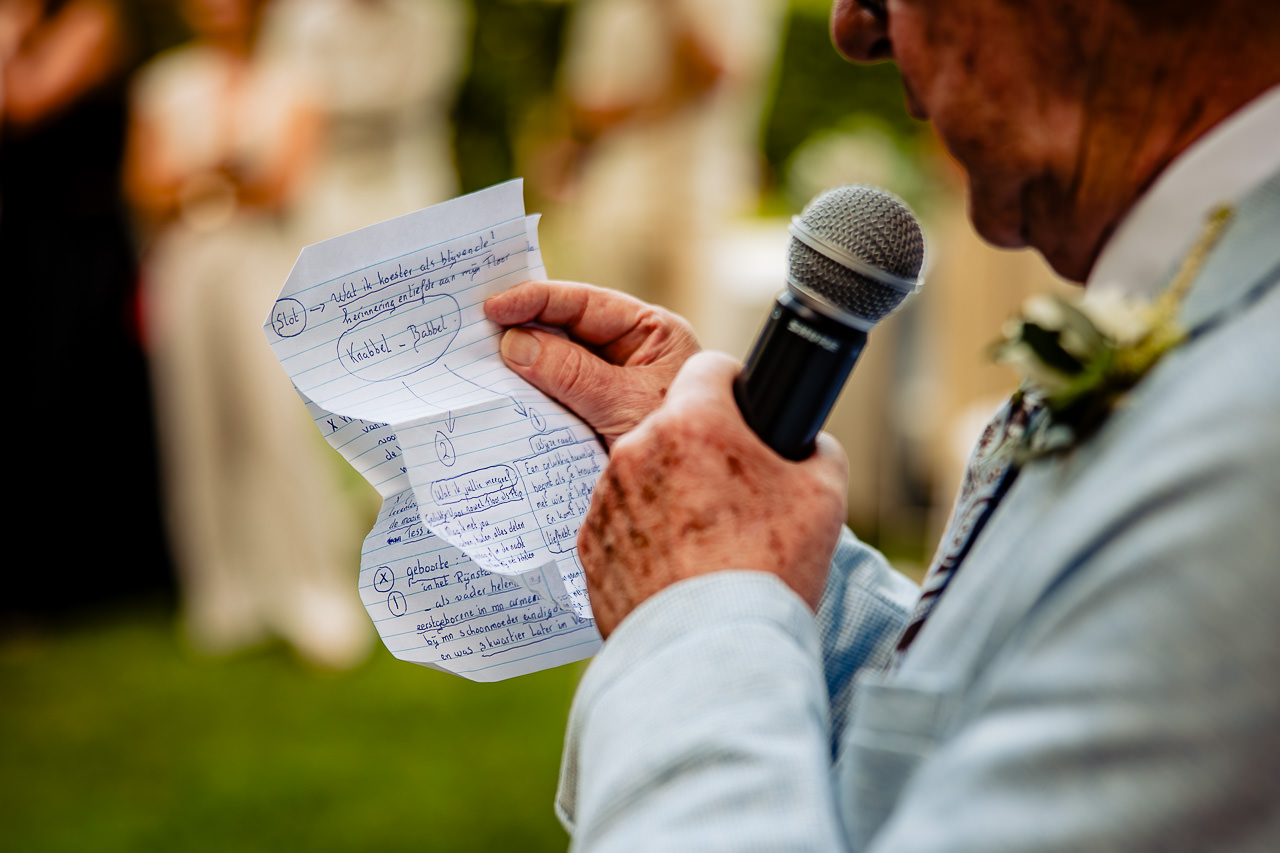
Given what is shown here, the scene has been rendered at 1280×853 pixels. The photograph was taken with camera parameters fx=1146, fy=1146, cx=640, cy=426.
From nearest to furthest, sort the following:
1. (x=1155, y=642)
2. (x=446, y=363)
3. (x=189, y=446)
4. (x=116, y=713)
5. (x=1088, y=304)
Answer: (x=1155, y=642), (x=1088, y=304), (x=446, y=363), (x=116, y=713), (x=189, y=446)

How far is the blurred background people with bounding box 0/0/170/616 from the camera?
3.85 metres

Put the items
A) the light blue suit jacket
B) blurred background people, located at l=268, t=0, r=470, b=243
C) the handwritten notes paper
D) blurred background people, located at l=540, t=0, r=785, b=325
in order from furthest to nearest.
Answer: blurred background people, located at l=268, t=0, r=470, b=243
blurred background people, located at l=540, t=0, r=785, b=325
the handwritten notes paper
the light blue suit jacket

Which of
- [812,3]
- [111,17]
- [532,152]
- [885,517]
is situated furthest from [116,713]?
[812,3]

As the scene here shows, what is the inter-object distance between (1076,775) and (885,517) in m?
4.25

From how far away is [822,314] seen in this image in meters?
0.79

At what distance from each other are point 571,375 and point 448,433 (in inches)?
4.7

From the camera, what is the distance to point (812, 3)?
7.38m

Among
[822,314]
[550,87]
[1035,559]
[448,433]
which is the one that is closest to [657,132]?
[448,433]

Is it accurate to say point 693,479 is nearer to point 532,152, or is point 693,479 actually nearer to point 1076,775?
point 1076,775

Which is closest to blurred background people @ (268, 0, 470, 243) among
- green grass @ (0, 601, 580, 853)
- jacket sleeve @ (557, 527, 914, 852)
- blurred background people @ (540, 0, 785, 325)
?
blurred background people @ (540, 0, 785, 325)

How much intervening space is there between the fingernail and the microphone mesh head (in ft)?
0.84

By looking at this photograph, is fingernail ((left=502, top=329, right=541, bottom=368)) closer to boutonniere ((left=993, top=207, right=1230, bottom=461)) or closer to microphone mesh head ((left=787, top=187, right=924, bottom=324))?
microphone mesh head ((left=787, top=187, right=924, bottom=324))

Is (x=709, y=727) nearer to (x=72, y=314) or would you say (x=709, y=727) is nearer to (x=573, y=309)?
(x=573, y=309)

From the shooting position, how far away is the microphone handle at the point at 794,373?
780mm
